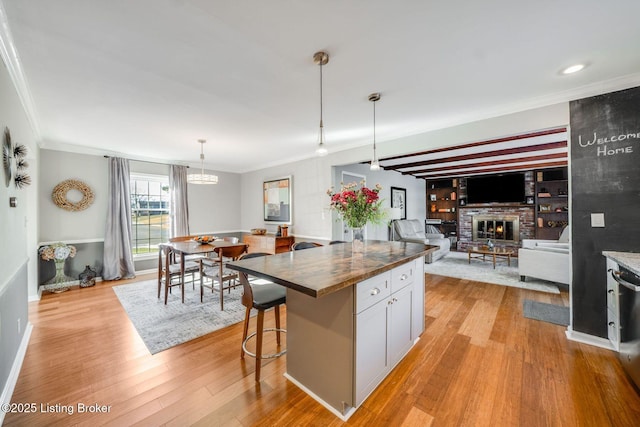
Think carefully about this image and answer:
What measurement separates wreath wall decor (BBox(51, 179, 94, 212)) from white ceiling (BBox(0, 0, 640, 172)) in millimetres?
1526

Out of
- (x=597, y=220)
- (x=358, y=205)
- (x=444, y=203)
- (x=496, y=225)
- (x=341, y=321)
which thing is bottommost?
(x=341, y=321)

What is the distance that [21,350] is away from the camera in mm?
2299

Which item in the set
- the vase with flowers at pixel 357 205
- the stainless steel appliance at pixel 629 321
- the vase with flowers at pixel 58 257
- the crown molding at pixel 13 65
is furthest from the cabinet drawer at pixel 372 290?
the vase with flowers at pixel 58 257

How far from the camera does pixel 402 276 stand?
213 cm

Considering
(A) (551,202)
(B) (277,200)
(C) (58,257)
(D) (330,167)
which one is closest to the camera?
(C) (58,257)

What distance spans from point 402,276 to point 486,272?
415cm

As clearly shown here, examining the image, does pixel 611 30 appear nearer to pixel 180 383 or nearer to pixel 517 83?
pixel 517 83

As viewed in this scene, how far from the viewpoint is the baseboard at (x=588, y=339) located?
237 cm

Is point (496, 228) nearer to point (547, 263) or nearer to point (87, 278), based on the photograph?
point (547, 263)

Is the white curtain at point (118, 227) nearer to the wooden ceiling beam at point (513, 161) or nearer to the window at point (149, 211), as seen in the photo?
the window at point (149, 211)

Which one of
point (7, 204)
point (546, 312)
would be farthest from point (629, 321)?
point (7, 204)

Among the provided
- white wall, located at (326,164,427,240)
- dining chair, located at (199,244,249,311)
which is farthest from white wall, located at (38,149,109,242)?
white wall, located at (326,164,427,240)

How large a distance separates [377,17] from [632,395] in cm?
313

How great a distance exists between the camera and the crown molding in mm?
1604
